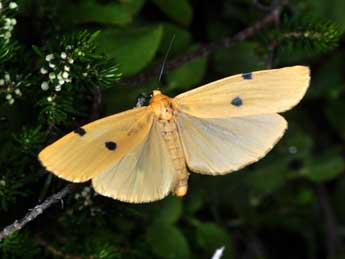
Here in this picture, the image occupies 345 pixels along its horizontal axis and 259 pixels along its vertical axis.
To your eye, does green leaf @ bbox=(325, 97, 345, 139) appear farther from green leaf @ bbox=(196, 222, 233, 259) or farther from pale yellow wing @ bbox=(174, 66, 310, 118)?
pale yellow wing @ bbox=(174, 66, 310, 118)

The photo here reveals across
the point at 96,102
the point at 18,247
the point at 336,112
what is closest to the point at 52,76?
the point at 96,102

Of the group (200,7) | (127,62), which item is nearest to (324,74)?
(200,7)

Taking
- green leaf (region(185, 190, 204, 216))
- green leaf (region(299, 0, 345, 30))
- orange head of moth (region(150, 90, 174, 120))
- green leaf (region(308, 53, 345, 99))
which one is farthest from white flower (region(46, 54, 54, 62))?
green leaf (region(308, 53, 345, 99))

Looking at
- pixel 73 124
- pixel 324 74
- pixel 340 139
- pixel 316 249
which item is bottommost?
pixel 316 249

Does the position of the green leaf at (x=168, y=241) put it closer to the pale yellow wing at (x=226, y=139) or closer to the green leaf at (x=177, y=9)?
the pale yellow wing at (x=226, y=139)

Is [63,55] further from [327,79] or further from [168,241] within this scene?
[327,79]

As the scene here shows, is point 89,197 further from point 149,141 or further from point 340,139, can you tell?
point 340,139

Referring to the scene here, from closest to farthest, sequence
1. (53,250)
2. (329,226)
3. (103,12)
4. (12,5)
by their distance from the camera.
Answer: (12,5) < (53,250) < (103,12) < (329,226)
